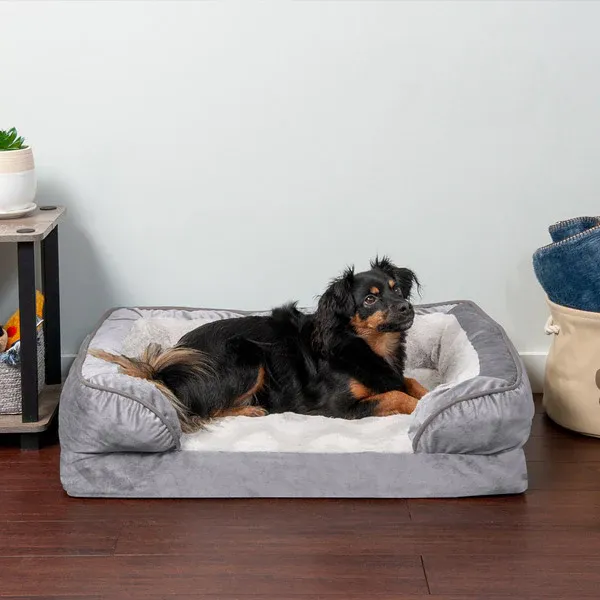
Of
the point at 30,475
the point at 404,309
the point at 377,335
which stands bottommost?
the point at 30,475

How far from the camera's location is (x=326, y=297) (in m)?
3.14

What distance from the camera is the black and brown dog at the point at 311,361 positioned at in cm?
308

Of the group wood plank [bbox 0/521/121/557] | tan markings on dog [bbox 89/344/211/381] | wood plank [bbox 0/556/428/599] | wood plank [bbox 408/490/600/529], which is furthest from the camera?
tan markings on dog [bbox 89/344/211/381]

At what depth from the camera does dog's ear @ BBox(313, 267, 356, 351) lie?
3.13 m

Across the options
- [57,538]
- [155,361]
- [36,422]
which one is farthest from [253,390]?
[57,538]

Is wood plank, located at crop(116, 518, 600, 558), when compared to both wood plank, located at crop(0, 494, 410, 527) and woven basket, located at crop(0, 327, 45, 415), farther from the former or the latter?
woven basket, located at crop(0, 327, 45, 415)

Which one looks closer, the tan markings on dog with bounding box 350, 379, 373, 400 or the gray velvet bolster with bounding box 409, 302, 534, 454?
the gray velvet bolster with bounding box 409, 302, 534, 454

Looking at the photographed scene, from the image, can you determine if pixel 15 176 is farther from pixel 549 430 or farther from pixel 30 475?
pixel 549 430

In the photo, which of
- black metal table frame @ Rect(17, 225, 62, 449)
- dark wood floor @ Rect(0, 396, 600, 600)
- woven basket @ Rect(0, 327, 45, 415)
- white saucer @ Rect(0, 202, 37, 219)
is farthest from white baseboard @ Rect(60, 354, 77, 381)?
dark wood floor @ Rect(0, 396, 600, 600)

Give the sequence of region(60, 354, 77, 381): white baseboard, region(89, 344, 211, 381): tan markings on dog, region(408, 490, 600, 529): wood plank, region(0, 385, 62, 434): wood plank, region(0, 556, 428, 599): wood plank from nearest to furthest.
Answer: region(0, 556, 428, 599): wood plank, region(408, 490, 600, 529): wood plank, region(89, 344, 211, 381): tan markings on dog, region(0, 385, 62, 434): wood plank, region(60, 354, 77, 381): white baseboard

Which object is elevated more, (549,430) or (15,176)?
(15,176)

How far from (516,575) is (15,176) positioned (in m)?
1.99

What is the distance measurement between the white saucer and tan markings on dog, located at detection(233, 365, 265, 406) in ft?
3.12

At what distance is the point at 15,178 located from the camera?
10.6ft
